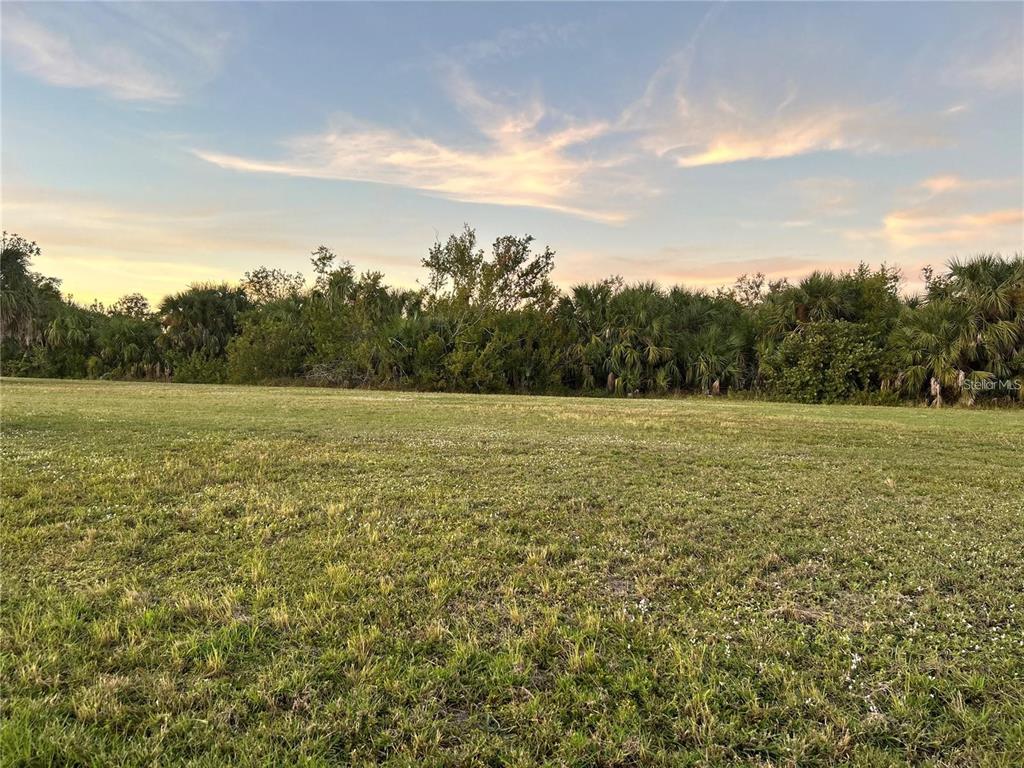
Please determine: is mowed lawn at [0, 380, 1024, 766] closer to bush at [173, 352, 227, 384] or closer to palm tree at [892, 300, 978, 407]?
palm tree at [892, 300, 978, 407]

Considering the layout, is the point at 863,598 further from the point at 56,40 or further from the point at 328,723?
the point at 56,40

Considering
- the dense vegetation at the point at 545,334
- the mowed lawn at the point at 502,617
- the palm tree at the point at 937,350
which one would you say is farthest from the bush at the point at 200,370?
the palm tree at the point at 937,350

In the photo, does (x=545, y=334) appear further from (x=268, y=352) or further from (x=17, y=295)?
(x=17, y=295)

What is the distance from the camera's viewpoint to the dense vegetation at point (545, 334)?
20094 mm

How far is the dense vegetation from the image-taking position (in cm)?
2009

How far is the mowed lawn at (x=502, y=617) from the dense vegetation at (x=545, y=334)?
18.7m

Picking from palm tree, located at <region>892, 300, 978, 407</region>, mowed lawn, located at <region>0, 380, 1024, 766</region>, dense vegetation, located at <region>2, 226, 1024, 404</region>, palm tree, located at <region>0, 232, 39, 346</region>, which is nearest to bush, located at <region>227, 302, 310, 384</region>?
dense vegetation, located at <region>2, 226, 1024, 404</region>

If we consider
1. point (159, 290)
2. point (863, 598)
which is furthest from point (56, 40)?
point (159, 290)

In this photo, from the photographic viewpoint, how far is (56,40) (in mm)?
8242

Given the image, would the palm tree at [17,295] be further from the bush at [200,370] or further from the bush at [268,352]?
the bush at [268,352]

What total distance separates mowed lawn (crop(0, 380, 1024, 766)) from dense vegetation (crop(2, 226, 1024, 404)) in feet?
61.2

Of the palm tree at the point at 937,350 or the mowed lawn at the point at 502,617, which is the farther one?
the palm tree at the point at 937,350

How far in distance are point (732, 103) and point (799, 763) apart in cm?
1633

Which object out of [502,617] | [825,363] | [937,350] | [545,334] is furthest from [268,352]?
[937,350]
